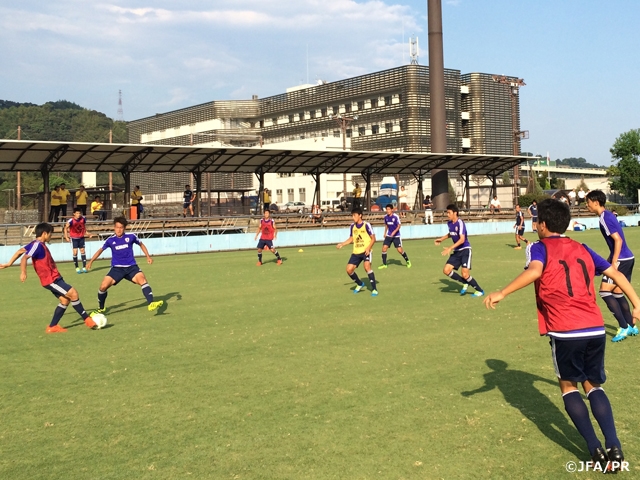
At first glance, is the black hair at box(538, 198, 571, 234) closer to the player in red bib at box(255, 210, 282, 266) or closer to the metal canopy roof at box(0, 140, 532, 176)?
the player in red bib at box(255, 210, 282, 266)

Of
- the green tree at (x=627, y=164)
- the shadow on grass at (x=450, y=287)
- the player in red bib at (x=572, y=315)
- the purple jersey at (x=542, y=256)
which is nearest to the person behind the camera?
the player in red bib at (x=572, y=315)

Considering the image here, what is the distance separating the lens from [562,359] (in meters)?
4.62

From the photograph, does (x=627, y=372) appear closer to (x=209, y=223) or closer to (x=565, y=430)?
(x=565, y=430)

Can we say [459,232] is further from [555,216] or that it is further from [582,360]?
[582,360]

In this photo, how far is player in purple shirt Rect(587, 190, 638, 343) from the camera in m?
8.33

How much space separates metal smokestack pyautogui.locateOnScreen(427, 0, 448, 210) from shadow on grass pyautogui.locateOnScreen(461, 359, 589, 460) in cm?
3528

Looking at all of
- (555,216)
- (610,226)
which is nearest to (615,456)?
(555,216)

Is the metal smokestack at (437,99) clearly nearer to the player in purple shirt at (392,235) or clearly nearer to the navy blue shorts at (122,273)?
the player in purple shirt at (392,235)

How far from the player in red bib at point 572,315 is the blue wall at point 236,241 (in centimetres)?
2326

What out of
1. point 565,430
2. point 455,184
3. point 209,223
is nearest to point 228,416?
point 565,430

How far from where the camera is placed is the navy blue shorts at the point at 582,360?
457 centimetres

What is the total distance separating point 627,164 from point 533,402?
7785cm

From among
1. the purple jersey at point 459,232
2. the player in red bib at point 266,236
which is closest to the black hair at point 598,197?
the purple jersey at point 459,232

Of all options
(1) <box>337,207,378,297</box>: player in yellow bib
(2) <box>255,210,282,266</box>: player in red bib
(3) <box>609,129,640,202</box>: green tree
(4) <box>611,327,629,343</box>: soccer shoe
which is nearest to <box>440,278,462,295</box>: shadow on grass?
(1) <box>337,207,378,297</box>: player in yellow bib
